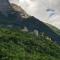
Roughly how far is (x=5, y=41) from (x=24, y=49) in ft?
71.8

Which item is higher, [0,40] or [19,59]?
[0,40]

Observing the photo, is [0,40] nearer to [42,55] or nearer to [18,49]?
[18,49]

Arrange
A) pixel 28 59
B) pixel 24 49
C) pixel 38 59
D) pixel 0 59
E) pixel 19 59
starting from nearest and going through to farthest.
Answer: pixel 0 59
pixel 28 59
pixel 19 59
pixel 38 59
pixel 24 49

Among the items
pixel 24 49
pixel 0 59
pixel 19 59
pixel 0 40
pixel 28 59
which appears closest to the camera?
pixel 0 59

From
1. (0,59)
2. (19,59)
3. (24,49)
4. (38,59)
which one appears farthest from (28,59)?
(24,49)

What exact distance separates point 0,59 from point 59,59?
9400 centimetres

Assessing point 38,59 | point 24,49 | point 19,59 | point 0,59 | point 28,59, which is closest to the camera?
point 0,59

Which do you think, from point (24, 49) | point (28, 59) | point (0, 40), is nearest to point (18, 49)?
point (24, 49)

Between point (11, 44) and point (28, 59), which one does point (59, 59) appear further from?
point (28, 59)

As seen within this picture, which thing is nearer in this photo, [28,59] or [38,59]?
[28,59]

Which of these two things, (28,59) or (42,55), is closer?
(28,59)

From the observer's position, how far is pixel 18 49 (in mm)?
188375

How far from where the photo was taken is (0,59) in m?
106

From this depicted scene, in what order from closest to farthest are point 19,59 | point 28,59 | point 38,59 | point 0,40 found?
1. point 28,59
2. point 19,59
3. point 38,59
4. point 0,40
